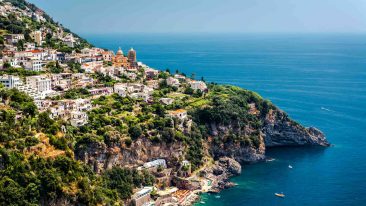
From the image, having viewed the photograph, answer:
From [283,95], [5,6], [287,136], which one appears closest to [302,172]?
[287,136]

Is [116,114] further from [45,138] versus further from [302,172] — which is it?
[302,172]

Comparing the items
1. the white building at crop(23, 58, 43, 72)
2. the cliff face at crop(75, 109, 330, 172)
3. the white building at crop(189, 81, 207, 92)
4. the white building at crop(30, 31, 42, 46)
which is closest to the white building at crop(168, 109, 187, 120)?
the cliff face at crop(75, 109, 330, 172)

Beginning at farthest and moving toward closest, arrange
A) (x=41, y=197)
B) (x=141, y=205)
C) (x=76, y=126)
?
(x=76, y=126) → (x=141, y=205) → (x=41, y=197)

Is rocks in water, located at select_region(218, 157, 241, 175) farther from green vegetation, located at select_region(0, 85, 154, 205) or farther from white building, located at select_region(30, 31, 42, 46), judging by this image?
white building, located at select_region(30, 31, 42, 46)

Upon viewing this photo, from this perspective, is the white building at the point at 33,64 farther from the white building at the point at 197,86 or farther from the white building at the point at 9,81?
the white building at the point at 197,86

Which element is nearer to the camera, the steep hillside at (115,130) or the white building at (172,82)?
the steep hillside at (115,130)

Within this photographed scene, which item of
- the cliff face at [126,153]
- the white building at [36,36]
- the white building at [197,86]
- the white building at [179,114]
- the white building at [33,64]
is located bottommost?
the cliff face at [126,153]

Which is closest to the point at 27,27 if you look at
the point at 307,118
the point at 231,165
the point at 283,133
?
the point at 231,165

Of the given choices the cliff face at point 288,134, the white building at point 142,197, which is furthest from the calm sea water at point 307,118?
the white building at point 142,197
